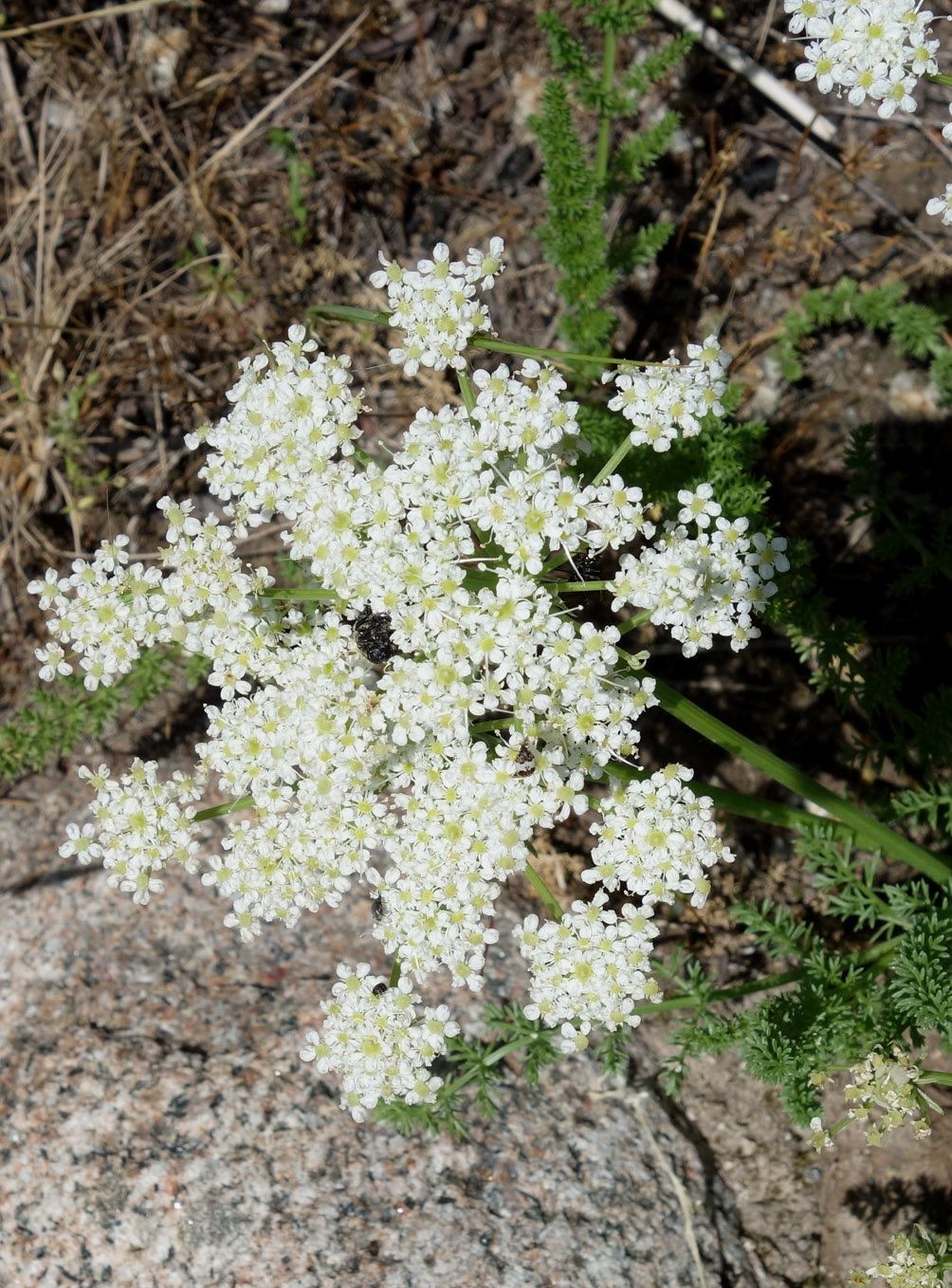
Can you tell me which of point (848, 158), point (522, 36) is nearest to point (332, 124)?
point (522, 36)

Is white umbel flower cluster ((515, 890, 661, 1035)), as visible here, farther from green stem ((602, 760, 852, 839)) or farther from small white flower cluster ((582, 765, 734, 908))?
green stem ((602, 760, 852, 839))

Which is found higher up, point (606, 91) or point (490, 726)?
point (606, 91)

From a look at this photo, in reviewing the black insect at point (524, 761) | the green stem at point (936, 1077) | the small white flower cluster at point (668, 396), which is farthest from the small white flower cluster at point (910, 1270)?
the small white flower cluster at point (668, 396)

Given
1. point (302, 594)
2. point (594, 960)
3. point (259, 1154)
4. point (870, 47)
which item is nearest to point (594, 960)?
point (594, 960)

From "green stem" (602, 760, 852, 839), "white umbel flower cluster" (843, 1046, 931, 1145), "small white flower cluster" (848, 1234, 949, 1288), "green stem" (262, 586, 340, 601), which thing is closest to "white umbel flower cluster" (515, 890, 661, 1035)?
"green stem" (602, 760, 852, 839)

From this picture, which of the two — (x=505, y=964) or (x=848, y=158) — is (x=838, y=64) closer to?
(x=848, y=158)

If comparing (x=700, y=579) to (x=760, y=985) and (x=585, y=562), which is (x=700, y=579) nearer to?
(x=585, y=562)

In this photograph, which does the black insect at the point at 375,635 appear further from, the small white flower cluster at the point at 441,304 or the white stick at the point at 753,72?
the white stick at the point at 753,72

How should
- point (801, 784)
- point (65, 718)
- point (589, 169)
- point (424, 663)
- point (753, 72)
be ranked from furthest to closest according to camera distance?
point (753, 72) < point (65, 718) < point (589, 169) < point (801, 784) < point (424, 663)
